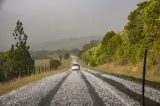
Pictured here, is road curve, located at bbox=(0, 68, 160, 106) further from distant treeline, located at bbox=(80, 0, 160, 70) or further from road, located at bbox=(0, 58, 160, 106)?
distant treeline, located at bbox=(80, 0, 160, 70)

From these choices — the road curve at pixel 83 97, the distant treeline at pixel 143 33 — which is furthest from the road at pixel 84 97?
the distant treeline at pixel 143 33

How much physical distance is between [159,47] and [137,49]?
1221 cm

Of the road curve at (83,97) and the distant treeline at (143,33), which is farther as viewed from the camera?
the distant treeline at (143,33)

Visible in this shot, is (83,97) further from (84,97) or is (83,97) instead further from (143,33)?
(143,33)

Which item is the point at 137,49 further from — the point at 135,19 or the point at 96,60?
the point at 96,60

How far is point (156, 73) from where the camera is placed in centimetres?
3925

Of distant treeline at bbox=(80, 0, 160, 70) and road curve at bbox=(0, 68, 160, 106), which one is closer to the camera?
road curve at bbox=(0, 68, 160, 106)

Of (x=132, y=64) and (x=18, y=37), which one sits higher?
(x=18, y=37)

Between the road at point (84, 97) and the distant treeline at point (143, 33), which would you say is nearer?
the road at point (84, 97)

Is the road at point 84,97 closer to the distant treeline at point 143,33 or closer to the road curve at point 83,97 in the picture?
the road curve at point 83,97

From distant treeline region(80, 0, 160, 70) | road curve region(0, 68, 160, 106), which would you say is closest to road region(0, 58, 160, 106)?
road curve region(0, 68, 160, 106)

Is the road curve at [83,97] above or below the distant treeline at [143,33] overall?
below

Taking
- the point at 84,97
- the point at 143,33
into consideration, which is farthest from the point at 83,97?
the point at 143,33

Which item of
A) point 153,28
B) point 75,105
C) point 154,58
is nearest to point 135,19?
point 153,28
